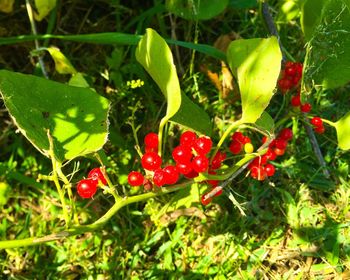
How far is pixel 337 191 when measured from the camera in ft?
5.12

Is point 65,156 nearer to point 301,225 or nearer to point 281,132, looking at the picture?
point 281,132

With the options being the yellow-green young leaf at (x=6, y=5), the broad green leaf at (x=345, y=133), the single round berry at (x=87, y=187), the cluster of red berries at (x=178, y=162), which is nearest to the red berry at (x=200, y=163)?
the cluster of red berries at (x=178, y=162)

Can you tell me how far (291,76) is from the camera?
4.50 ft

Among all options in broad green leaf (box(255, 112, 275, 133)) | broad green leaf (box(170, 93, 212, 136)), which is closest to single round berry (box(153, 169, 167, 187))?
broad green leaf (box(170, 93, 212, 136))

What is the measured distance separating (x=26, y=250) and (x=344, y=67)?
0.97 meters

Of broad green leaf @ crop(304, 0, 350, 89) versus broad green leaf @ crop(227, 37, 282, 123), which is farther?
broad green leaf @ crop(304, 0, 350, 89)

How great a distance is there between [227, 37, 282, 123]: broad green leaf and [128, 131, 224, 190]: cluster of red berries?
12 centimetres

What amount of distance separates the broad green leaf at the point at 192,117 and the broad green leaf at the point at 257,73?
14cm

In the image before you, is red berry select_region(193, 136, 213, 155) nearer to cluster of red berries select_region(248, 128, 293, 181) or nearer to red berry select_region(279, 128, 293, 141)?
cluster of red berries select_region(248, 128, 293, 181)

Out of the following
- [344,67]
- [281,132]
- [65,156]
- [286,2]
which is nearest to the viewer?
[65,156]

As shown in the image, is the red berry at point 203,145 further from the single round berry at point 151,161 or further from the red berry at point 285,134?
the red berry at point 285,134

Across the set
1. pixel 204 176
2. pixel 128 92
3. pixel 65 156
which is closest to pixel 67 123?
pixel 65 156

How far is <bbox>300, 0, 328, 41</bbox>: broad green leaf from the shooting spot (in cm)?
118

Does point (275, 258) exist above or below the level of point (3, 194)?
below
